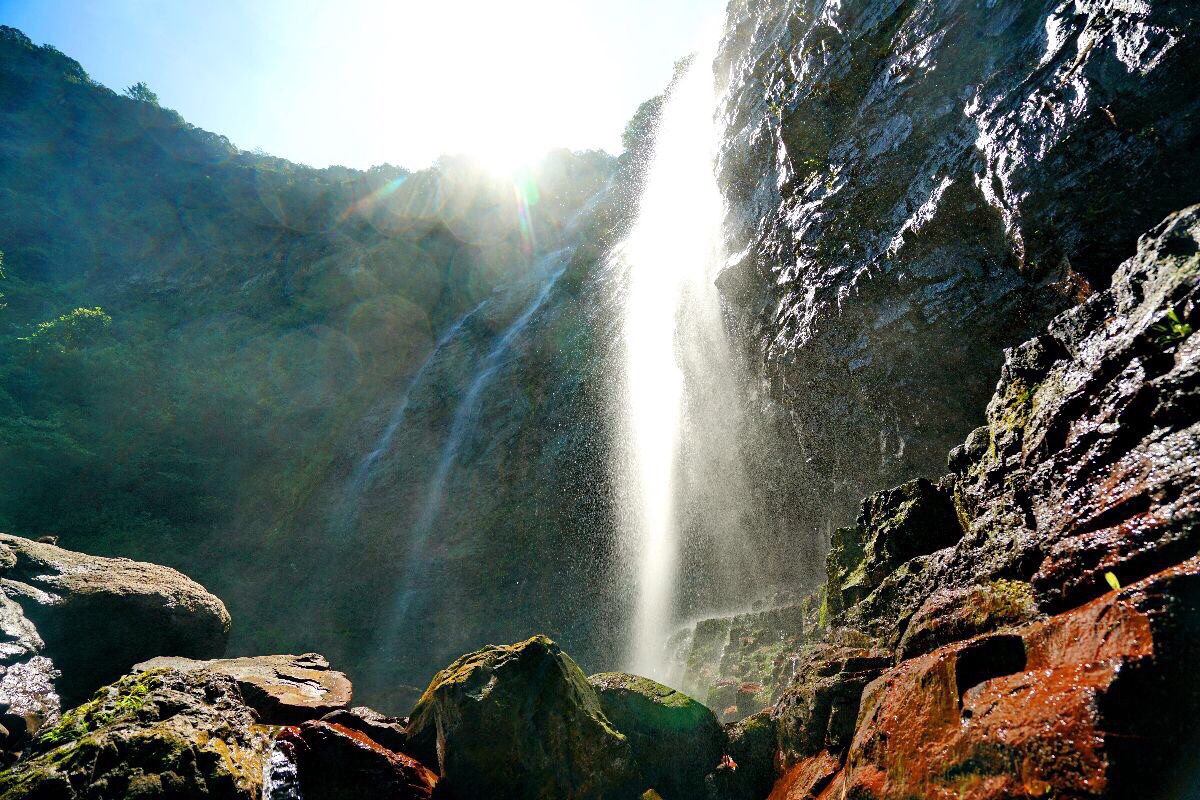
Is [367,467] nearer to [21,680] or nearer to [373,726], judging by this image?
Result: [21,680]

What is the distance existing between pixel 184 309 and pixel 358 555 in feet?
56.4

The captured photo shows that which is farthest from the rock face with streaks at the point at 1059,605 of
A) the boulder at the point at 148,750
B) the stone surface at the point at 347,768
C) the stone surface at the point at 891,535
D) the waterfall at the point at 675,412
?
the waterfall at the point at 675,412

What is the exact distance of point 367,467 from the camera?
1897 cm

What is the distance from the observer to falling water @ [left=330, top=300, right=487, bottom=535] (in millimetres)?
17953

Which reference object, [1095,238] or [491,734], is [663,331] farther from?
[491,734]

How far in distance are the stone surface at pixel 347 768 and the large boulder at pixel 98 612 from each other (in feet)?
10.7

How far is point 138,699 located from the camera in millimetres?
3746

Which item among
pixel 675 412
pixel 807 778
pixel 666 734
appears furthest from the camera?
pixel 675 412

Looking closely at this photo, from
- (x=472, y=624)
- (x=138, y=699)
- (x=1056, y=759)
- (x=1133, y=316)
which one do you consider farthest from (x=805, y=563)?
(x=472, y=624)

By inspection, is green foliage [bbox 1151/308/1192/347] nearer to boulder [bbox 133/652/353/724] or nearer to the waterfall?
boulder [bbox 133/652/353/724]

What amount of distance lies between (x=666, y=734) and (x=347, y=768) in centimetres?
280

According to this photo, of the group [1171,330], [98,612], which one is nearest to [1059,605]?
[1171,330]

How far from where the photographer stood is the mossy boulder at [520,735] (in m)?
4.38

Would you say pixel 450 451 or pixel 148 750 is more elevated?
pixel 450 451
